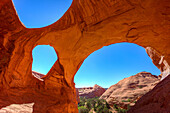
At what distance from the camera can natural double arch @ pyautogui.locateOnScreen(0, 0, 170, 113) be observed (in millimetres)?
5108

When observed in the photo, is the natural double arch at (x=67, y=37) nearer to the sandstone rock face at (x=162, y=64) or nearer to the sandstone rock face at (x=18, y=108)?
the sandstone rock face at (x=18, y=108)

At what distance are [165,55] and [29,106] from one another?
30.4ft

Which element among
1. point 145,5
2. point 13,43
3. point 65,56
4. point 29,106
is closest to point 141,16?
point 145,5

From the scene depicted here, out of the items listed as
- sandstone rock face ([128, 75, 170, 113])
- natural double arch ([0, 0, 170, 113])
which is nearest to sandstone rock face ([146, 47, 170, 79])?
natural double arch ([0, 0, 170, 113])

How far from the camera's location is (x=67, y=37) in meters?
6.61

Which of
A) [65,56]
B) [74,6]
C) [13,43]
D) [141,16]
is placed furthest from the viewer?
[65,56]

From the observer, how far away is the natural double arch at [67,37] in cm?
511

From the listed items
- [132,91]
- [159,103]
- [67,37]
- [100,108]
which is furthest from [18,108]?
[132,91]

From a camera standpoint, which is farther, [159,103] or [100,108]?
[100,108]

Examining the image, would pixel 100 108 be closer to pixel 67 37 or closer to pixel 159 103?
pixel 67 37

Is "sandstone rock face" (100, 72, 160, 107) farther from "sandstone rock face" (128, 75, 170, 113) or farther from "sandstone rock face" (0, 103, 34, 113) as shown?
"sandstone rock face" (128, 75, 170, 113)

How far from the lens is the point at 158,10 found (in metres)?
4.86

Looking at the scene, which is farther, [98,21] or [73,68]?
[73,68]

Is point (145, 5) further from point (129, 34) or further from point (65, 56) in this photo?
point (65, 56)
